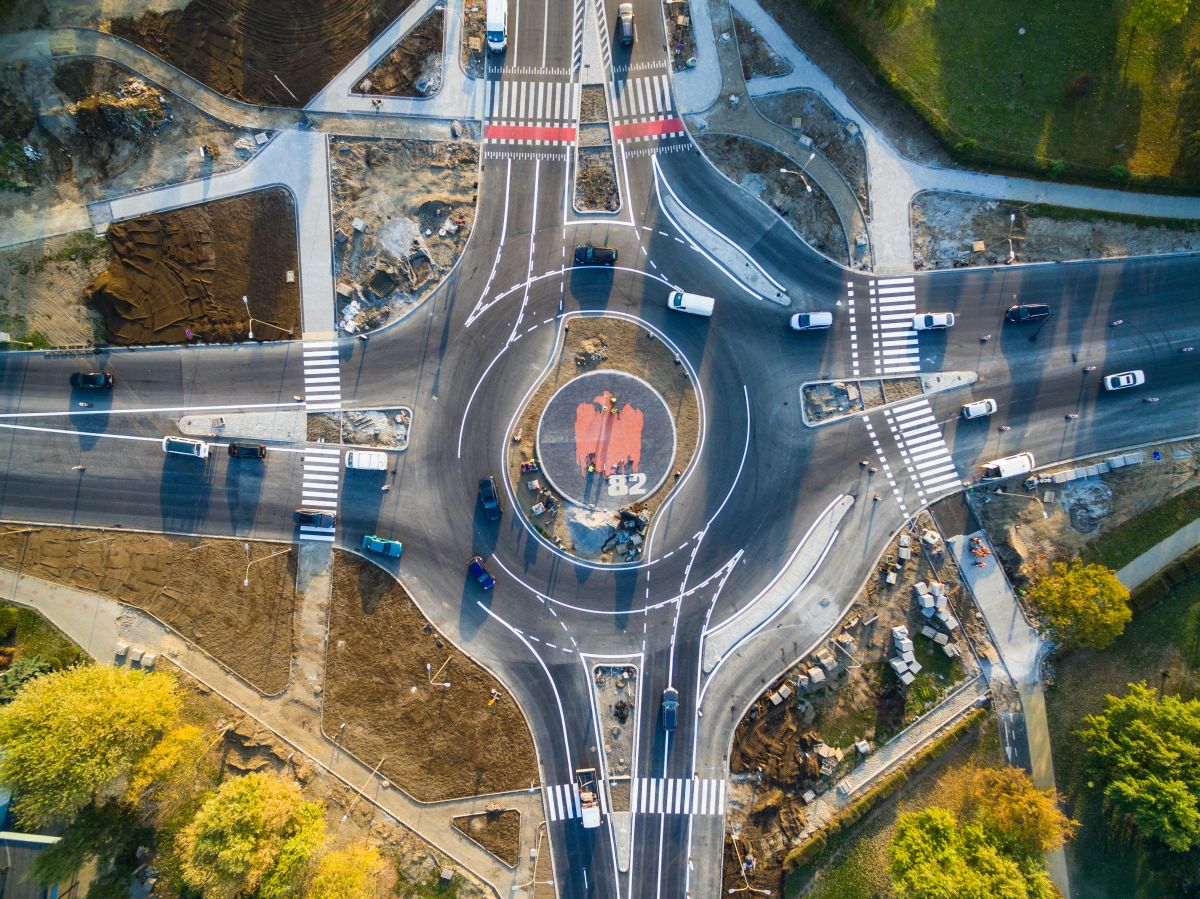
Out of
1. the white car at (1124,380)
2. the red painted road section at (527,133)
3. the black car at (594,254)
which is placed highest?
the red painted road section at (527,133)

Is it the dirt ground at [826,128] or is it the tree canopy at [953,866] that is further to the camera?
the dirt ground at [826,128]

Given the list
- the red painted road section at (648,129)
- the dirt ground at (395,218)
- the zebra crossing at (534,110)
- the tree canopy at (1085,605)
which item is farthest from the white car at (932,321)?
the dirt ground at (395,218)

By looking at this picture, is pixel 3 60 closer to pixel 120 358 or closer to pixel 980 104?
pixel 120 358

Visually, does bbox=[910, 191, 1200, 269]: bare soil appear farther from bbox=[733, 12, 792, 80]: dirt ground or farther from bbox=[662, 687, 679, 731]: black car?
bbox=[662, 687, 679, 731]: black car

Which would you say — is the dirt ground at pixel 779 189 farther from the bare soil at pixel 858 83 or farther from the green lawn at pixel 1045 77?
the green lawn at pixel 1045 77

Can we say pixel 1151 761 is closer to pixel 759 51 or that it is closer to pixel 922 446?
pixel 922 446

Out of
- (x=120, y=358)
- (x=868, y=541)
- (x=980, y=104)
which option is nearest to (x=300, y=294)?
(x=120, y=358)
